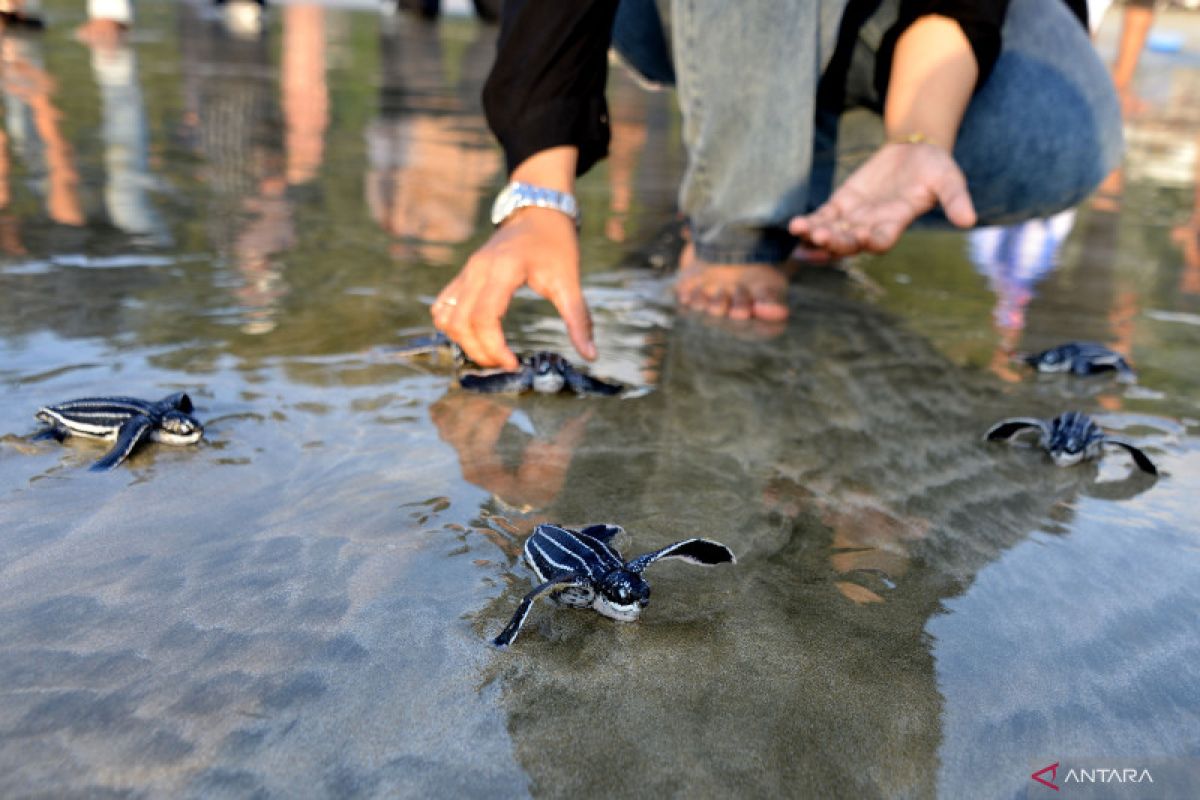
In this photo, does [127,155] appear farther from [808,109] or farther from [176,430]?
[808,109]


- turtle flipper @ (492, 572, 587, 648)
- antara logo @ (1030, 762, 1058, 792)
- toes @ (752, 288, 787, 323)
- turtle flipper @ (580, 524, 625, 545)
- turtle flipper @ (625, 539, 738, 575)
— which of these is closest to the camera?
antara logo @ (1030, 762, 1058, 792)

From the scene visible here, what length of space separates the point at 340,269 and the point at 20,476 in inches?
59.8

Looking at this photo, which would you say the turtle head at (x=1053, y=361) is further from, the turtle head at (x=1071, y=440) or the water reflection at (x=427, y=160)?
the water reflection at (x=427, y=160)

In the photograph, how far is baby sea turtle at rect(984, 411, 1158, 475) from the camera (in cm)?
195

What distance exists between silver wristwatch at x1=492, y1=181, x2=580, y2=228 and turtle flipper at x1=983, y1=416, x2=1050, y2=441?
3.45 ft

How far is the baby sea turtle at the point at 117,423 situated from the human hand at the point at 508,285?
554mm

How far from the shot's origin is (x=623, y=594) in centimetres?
131

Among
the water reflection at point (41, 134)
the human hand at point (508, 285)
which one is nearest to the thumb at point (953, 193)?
the human hand at point (508, 285)

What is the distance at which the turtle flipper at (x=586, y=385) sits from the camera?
7.25 feet

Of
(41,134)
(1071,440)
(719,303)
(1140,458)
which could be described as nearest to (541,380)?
(719,303)

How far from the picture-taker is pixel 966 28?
2412mm

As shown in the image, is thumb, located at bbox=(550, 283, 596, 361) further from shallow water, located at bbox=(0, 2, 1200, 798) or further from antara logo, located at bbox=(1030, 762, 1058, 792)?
antara logo, located at bbox=(1030, 762, 1058, 792)

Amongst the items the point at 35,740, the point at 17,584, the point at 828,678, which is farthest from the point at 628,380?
the point at 35,740

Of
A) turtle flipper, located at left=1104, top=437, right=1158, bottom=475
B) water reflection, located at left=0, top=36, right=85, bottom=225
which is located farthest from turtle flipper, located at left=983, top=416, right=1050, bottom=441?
water reflection, located at left=0, top=36, right=85, bottom=225
